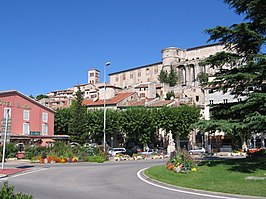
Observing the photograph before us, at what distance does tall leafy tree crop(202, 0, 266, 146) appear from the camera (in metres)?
16.2

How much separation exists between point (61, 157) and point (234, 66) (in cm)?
2043

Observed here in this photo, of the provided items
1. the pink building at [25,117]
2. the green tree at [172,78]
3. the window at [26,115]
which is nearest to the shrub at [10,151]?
the pink building at [25,117]

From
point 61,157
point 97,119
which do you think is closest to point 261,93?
point 61,157

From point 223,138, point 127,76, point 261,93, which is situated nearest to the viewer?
point 261,93

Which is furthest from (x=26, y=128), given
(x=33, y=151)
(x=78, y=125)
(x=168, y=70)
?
(x=168, y=70)

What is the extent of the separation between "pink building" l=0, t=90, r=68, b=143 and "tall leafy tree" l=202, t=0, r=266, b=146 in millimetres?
33384

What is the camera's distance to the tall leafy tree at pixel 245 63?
640 inches

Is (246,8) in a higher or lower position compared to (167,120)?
higher

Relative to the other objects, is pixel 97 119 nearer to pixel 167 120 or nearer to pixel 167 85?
pixel 167 120

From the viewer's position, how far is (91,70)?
558 ft

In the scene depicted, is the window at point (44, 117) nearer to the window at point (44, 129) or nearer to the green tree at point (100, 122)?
the window at point (44, 129)

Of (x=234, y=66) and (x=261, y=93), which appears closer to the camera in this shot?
(x=261, y=93)

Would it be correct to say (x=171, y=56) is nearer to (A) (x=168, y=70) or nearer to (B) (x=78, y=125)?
(A) (x=168, y=70)

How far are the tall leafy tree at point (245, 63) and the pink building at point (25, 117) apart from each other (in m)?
33.4
